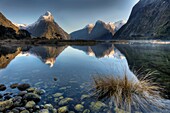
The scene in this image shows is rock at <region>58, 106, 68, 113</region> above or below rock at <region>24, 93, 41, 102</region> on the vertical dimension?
below

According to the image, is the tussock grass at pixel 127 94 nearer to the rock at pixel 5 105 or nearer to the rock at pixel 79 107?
the rock at pixel 79 107

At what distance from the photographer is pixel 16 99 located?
982 centimetres

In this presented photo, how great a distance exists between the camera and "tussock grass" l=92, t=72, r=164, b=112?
903 cm

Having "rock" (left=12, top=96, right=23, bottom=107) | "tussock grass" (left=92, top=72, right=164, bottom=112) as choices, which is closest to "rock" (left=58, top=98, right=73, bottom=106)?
"tussock grass" (left=92, top=72, right=164, bottom=112)

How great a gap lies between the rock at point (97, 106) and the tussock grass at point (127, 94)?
2.18 ft

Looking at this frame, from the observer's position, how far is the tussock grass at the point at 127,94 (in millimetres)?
9033

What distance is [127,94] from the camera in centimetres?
970

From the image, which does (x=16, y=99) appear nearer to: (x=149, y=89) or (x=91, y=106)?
(x=91, y=106)

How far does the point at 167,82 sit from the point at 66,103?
886cm

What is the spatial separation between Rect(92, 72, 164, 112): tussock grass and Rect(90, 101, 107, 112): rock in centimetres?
66

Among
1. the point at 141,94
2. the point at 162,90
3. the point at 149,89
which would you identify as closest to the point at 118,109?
the point at 141,94

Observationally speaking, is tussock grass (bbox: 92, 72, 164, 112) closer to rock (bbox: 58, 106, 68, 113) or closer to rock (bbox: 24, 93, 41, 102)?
rock (bbox: 58, 106, 68, 113)

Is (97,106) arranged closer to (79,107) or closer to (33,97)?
(79,107)

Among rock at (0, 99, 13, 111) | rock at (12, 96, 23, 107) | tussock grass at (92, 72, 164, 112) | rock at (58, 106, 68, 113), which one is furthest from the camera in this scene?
rock at (12, 96, 23, 107)
